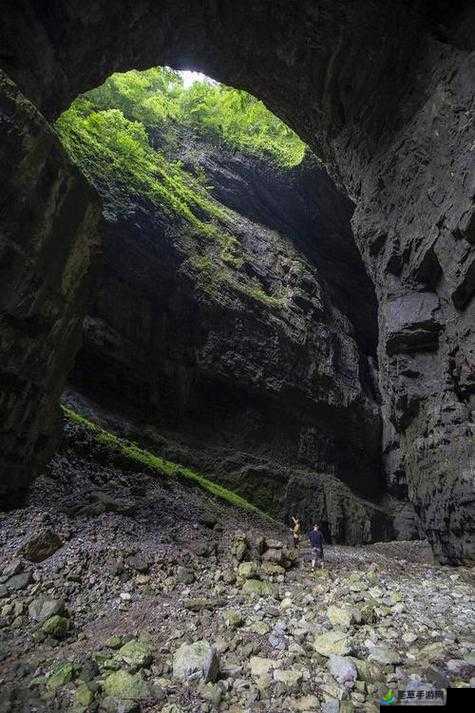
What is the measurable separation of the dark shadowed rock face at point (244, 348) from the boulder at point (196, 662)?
34.6ft

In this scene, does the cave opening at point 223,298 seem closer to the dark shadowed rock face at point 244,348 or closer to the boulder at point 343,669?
the dark shadowed rock face at point 244,348

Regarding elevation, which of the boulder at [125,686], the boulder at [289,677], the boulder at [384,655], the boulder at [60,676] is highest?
the boulder at [384,655]

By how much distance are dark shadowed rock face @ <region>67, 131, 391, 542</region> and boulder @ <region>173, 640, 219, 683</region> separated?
10550 mm

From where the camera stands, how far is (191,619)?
521 centimetres

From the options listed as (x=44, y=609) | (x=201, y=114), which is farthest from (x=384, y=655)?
(x=201, y=114)

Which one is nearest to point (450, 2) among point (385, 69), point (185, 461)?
point (385, 69)

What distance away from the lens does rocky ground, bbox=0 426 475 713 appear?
12.3 ft

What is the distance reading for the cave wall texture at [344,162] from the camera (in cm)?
683

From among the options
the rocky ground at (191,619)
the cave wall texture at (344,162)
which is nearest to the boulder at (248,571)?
the rocky ground at (191,619)

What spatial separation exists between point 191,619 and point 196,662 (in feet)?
3.99

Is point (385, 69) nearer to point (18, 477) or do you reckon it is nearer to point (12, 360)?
point (12, 360)

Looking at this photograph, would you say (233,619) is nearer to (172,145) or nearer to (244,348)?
(244,348)

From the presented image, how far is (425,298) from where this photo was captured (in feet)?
30.1

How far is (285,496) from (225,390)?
4.64m
